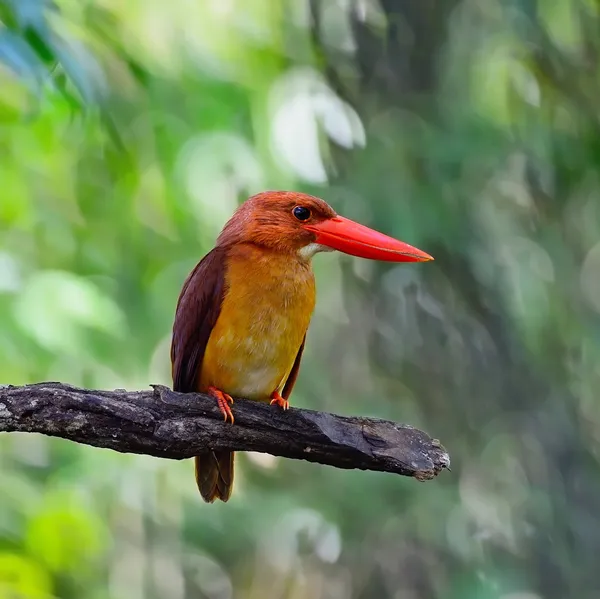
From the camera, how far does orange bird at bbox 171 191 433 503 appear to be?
2555 mm

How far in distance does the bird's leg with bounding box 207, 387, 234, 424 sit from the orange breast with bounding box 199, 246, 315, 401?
10 centimetres

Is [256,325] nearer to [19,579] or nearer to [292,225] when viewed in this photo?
[292,225]

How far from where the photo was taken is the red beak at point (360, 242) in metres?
2.52

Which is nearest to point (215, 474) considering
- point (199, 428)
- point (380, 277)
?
point (199, 428)

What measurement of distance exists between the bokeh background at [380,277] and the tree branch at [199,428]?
1.99 metres

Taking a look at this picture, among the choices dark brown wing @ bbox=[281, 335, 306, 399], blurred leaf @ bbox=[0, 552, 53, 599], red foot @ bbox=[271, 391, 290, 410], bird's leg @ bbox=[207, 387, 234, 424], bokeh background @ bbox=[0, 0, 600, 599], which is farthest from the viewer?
bokeh background @ bbox=[0, 0, 600, 599]

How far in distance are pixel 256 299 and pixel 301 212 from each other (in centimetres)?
31

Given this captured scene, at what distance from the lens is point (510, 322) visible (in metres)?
4.38

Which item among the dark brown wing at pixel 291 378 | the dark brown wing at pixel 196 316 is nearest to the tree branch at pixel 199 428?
the dark brown wing at pixel 196 316

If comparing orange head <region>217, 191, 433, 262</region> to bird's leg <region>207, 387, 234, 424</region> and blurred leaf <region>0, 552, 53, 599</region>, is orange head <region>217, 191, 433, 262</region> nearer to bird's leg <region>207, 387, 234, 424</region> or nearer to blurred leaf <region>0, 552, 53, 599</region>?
bird's leg <region>207, 387, 234, 424</region>

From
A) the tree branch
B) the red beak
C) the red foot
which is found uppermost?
the red beak

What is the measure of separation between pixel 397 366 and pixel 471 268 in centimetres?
62

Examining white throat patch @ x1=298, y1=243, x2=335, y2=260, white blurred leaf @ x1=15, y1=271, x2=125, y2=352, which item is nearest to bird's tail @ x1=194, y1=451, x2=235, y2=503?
white throat patch @ x1=298, y1=243, x2=335, y2=260

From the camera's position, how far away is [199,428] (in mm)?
2131
